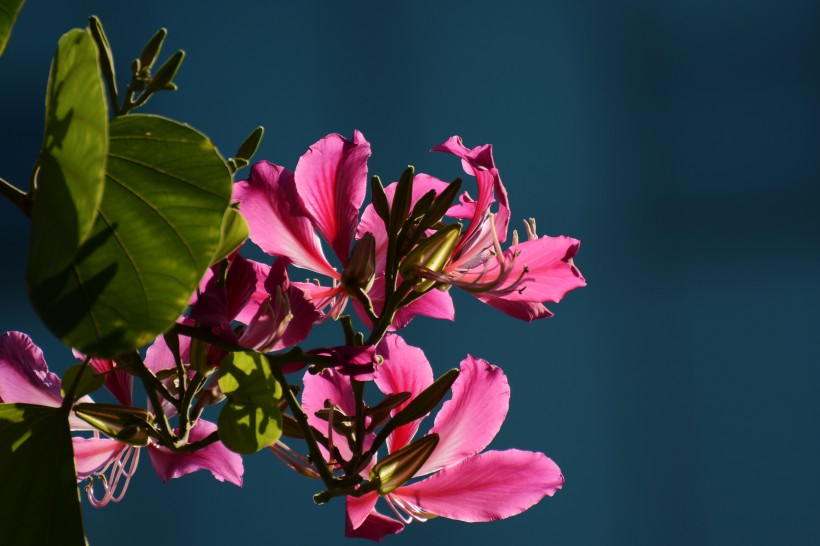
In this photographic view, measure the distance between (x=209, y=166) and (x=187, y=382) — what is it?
0.50 feet

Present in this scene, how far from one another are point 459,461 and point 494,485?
22 millimetres

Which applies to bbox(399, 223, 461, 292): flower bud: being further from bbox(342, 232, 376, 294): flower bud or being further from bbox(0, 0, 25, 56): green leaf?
bbox(0, 0, 25, 56): green leaf

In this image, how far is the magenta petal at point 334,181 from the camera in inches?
15.7

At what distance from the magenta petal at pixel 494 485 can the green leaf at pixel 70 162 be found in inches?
9.7

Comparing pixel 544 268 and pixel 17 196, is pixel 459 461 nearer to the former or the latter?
pixel 544 268

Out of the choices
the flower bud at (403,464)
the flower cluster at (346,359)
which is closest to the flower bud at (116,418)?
the flower cluster at (346,359)

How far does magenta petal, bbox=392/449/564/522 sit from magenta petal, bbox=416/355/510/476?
11 mm

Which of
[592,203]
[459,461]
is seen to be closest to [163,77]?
[459,461]

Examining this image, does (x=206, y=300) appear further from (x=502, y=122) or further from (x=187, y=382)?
(x=502, y=122)

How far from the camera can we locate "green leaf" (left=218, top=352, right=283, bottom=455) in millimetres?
321

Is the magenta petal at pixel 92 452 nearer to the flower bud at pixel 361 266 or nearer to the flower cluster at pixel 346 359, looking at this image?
the flower cluster at pixel 346 359

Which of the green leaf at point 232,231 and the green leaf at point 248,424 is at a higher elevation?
the green leaf at point 232,231

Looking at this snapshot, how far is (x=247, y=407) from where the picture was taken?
33 cm

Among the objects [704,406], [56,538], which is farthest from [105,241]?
[704,406]
